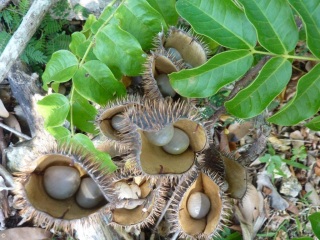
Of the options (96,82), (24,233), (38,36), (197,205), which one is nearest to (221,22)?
(96,82)

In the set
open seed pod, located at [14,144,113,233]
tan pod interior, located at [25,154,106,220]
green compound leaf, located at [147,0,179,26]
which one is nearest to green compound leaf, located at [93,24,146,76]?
green compound leaf, located at [147,0,179,26]

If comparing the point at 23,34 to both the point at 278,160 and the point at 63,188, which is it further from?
the point at 278,160

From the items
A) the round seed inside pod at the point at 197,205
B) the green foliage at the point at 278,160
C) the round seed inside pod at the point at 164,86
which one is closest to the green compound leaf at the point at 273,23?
the round seed inside pod at the point at 164,86

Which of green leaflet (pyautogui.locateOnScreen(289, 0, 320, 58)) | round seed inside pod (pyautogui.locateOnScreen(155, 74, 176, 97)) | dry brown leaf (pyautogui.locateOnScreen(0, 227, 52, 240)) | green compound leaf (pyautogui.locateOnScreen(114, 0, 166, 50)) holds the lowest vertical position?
dry brown leaf (pyautogui.locateOnScreen(0, 227, 52, 240))

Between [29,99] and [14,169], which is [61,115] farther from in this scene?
[14,169]

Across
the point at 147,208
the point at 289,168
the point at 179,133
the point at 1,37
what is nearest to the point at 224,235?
the point at 289,168

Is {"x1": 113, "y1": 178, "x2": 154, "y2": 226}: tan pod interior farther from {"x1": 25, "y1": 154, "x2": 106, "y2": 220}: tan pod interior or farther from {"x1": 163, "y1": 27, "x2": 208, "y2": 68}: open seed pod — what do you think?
{"x1": 163, "y1": 27, "x2": 208, "y2": 68}: open seed pod

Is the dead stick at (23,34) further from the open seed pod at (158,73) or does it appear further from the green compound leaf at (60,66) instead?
the open seed pod at (158,73)
